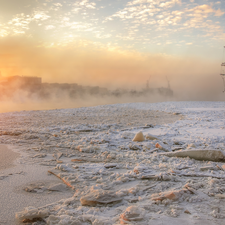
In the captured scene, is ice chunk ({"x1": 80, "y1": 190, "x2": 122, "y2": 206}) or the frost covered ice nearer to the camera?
the frost covered ice

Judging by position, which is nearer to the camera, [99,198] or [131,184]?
[99,198]

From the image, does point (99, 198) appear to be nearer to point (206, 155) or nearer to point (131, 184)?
point (131, 184)

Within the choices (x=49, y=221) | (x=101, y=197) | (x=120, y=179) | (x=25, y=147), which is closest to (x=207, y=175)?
(x=120, y=179)

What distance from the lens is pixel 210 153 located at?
12.3 ft

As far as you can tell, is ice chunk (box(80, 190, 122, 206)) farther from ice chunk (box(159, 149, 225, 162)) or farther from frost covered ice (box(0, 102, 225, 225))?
ice chunk (box(159, 149, 225, 162))

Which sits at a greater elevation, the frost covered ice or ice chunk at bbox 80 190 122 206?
ice chunk at bbox 80 190 122 206

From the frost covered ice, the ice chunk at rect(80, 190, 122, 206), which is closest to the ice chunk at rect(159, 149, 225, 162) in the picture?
the frost covered ice

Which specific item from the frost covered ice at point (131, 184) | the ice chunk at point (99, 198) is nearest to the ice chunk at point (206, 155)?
the frost covered ice at point (131, 184)

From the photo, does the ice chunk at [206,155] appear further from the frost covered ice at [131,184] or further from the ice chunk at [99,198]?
the ice chunk at [99,198]

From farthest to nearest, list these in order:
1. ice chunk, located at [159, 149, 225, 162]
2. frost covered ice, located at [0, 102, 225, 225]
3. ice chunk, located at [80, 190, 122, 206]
Answer: ice chunk, located at [159, 149, 225, 162] < ice chunk, located at [80, 190, 122, 206] < frost covered ice, located at [0, 102, 225, 225]

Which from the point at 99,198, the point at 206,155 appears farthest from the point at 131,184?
the point at 206,155

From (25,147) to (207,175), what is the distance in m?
3.96

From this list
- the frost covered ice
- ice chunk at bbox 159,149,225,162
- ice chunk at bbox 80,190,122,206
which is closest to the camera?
the frost covered ice

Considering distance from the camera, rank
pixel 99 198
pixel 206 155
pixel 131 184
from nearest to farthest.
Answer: pixel 99 198 < pixel 131 184 < pixel 206 155
